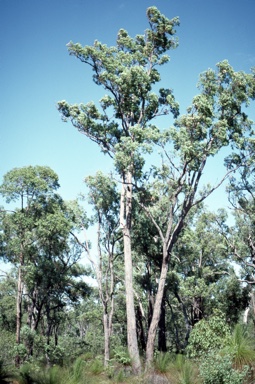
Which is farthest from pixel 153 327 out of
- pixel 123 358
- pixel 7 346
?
pixel 7 346

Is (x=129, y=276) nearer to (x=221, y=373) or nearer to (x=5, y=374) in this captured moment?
(x=5, y=374)

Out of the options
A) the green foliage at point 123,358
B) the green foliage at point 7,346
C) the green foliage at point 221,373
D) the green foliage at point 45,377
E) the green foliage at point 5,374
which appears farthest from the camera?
the green foliage at point 7,346

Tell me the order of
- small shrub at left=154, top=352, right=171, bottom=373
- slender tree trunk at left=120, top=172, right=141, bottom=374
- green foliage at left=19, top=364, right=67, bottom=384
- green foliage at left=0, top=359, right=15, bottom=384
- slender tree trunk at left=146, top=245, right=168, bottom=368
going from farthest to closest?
slender tree trunk at left=146, top=245, right=168, bottom=368, slender tree trunk at left=120, top=172, right=141, bottom=374, small shrub at left=154, top=352, right=171, bottom=373, green foliage at left=0, top=359, right=15, bottom=384, green foliage at left=19, top=364, right=67, bottom=384

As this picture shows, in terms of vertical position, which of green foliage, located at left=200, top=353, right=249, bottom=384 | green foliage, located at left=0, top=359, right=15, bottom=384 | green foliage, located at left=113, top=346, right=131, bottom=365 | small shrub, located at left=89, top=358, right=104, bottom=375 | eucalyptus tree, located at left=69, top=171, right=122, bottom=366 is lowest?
small shrub, located at left=89, top=358, right=104, bottom=375

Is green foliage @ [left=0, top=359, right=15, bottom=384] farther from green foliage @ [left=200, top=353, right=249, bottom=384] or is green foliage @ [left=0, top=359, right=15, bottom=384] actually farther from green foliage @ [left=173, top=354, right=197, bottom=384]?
green foliage @ [left=200, top=353, right=249, bottom=384]

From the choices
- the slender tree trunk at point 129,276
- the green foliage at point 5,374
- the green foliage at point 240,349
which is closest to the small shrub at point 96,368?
the slender tree trunk at point 129,276

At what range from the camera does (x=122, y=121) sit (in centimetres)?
1502

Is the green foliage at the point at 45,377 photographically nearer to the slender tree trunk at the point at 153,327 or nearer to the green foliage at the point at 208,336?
the slender tree trunk at the point at 153,327

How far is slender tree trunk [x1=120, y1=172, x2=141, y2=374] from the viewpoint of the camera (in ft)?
38.8

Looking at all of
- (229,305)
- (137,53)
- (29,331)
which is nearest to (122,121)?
(137,53)

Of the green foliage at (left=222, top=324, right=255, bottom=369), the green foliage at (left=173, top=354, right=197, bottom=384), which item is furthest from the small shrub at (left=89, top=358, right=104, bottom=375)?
the green foliage at (left=222, top=324, right=255, bottom=369)

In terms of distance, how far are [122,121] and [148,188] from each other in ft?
12.9

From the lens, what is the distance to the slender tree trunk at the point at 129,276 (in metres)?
11.8

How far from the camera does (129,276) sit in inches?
517
